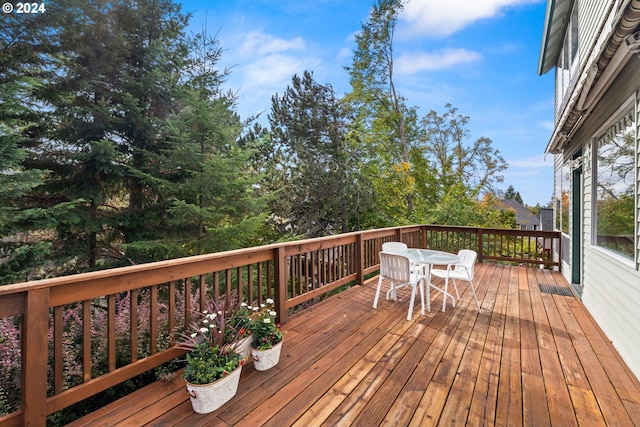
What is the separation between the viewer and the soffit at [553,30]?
5098 mm

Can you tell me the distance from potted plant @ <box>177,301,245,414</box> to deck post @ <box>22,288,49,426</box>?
72 cm

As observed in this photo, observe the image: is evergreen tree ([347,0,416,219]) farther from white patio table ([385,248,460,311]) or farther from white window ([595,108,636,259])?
white window ([595,108,636,259])

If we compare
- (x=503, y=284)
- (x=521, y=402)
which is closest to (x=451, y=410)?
(x=521, y=402)

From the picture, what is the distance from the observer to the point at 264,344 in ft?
→ 7.28

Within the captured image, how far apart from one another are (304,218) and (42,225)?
6.78m

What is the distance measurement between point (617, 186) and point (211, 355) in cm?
385

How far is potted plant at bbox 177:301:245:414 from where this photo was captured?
5.66 ft

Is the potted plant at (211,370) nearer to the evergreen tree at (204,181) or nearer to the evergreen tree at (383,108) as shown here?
the evergreen tree at (204,181)

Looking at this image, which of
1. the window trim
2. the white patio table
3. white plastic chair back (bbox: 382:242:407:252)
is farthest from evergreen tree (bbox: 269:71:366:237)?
the window trim

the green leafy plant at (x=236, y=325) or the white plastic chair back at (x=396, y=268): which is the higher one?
the white plastic chair back at (x=396, y=268)

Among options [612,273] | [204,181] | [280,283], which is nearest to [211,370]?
[280,283]

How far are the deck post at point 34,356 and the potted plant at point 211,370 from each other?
72 centimetres

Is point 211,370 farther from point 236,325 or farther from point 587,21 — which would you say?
point 587,21

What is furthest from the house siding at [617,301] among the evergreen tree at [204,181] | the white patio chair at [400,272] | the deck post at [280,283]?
the evergreen tree at [204,181]
